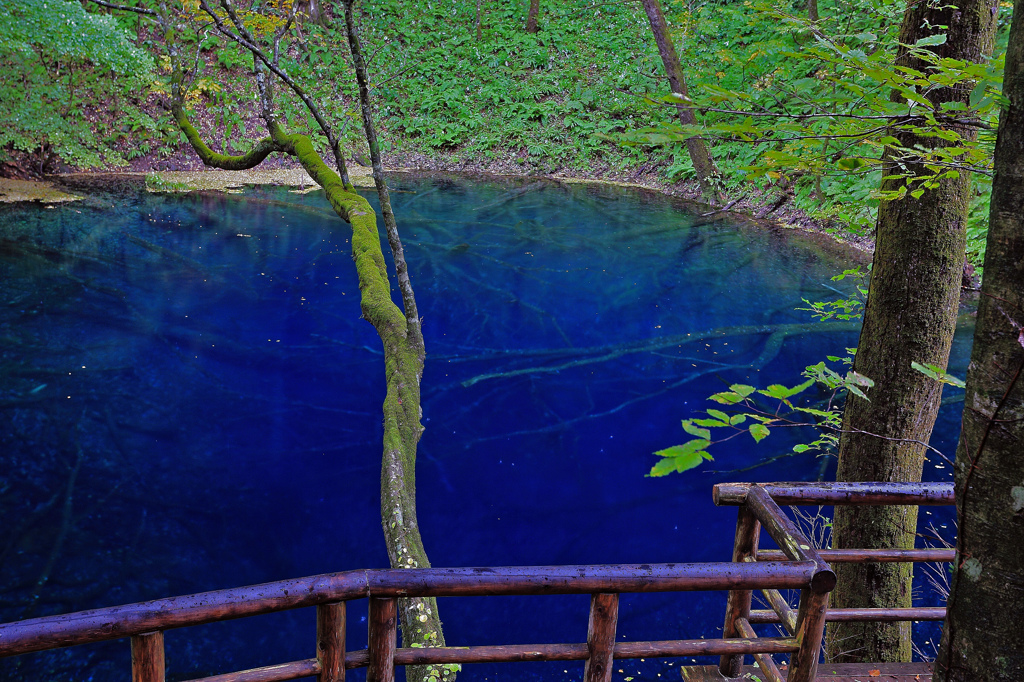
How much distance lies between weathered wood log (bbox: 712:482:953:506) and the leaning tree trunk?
1.99ft

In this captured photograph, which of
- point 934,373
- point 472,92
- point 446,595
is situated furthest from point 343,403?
point 472,92

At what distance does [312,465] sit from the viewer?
6.82 metres

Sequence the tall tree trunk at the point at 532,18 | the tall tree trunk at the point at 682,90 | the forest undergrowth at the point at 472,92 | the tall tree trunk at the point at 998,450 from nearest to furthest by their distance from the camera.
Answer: the tall tree trunk at the point at 998,450, the tall tree trunk at the point at 682,90, the forest undergrowth at the point at 472,92, the tall tree trunk at the point at 532,18

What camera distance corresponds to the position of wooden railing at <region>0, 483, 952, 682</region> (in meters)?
1.51

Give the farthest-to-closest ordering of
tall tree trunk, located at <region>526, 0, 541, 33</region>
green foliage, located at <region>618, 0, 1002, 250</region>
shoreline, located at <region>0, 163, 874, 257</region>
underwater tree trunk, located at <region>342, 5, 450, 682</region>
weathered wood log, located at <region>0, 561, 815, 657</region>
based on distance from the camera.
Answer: tall tree trunk, located at <region>526, 0, 541, 33</region> < shoreline, located at <region>0, 163, 874, 257</region> < underwater tree trunk, located at <region>342, 5, 450, 682</region> < green foliage, located at <region>618, 0, 1002, 250</region> < weathered wood log, located at <region>0, 561, 815, 657</region>

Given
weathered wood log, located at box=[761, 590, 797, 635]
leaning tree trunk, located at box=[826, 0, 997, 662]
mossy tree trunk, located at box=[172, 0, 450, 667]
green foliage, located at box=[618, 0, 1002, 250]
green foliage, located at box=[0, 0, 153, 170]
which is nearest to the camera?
green foliage, located at box=[618, 0, 1002, 250]

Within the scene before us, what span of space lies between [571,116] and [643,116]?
1.89 metres

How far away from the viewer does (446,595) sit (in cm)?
172

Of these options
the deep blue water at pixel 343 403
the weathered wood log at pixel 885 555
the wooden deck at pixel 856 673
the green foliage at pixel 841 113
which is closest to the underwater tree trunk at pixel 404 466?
the deep blue water at pixel 343 403

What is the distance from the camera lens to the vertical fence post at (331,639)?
1.73 metres

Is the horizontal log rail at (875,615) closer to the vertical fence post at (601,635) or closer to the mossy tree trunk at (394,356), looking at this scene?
the vertical fence post at (601,635)

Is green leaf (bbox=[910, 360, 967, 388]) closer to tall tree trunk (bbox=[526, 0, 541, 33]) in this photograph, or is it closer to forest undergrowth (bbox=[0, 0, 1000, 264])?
forest undergrowth (bbox=[0, 0, 1000, 264])

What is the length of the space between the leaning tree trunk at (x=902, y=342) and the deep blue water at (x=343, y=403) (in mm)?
1959

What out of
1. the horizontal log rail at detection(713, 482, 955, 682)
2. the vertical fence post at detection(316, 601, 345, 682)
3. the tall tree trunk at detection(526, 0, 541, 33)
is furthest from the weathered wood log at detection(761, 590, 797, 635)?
the tall tree trunk at detection(526, 0, 541, 33)
